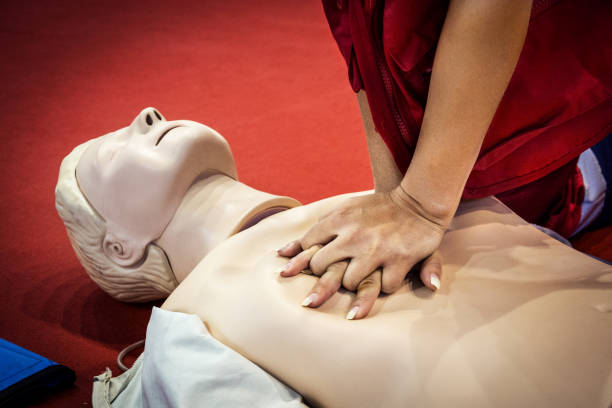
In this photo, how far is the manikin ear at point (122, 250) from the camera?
129cm

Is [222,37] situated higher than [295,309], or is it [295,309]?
[222,37]

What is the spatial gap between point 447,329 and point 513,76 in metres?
0.51

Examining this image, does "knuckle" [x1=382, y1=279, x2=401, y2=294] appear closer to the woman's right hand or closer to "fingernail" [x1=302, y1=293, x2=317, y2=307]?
the woman's right hand

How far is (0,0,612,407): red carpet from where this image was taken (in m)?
1.48

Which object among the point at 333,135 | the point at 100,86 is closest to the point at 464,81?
the point at 333,135

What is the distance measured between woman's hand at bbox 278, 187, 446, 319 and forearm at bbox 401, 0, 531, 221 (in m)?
0.04

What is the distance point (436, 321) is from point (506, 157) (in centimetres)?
45

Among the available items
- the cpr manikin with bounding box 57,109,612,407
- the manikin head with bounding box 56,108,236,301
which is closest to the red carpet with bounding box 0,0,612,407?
the manikin head with bounding box 56,108,236,301

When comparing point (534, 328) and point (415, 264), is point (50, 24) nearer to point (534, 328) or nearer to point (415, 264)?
point (415, 264)

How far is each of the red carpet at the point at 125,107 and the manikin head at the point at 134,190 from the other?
195mm

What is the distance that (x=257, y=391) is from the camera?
0.87 metres

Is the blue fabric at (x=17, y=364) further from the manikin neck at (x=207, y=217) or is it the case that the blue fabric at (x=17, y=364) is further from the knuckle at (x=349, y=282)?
the knuckle at (x=349, y=282)

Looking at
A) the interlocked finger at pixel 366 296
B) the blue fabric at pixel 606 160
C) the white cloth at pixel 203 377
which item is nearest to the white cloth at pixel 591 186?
the blue fabric at pixel 606 160

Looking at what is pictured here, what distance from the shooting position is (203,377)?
0.88m
